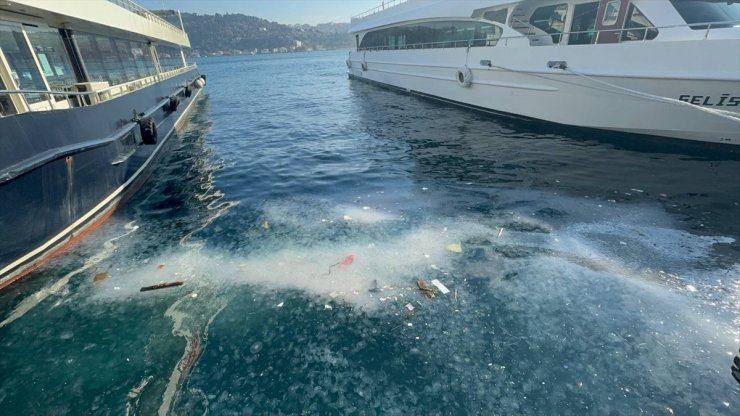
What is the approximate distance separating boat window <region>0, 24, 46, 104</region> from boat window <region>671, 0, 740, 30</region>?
46.7 feet

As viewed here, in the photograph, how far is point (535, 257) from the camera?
4.61m

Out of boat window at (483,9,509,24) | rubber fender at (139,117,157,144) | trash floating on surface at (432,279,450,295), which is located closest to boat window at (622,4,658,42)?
boat window at (483,9,509,24)

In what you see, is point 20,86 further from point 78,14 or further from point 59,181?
point 78,14

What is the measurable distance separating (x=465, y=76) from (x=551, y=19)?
→ 346 centimetres

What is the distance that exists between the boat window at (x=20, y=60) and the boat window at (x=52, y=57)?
221 mm

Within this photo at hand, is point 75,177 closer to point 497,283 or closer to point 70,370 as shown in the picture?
point 70,370

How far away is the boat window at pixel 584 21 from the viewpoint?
10.8 metres

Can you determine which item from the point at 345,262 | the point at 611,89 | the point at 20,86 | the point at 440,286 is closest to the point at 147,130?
the point at 20,86

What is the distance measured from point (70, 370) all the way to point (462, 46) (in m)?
16.3

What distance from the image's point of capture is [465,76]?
46.0 ft

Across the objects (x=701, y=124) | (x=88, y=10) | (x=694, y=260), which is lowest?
(x=694, y=260)

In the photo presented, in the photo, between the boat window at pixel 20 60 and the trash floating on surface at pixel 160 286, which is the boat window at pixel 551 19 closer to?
the trash floating on surface at pixel 160 286

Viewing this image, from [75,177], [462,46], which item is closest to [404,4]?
[462,46]

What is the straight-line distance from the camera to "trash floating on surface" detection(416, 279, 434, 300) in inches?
155
